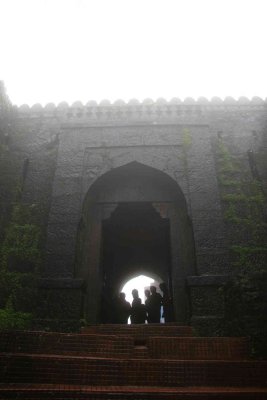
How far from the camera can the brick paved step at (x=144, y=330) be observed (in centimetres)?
532

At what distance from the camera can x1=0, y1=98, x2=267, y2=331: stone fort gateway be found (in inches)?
239

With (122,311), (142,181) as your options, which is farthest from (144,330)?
(142,181)

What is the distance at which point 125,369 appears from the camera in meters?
3.74

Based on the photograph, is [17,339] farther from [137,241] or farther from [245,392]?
[137,241]

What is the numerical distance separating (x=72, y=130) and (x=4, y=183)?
1.79 m

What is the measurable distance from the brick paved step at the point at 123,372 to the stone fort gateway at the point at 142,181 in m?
1.78

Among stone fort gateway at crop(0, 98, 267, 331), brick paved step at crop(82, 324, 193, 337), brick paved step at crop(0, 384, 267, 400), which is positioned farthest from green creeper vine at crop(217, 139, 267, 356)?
brick paved step at crop(0, 384, 267, 400)

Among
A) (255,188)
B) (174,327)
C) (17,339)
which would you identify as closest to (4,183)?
(17,339)

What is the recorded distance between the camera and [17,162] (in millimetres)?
7438

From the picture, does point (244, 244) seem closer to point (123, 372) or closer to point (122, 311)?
point (122, 311)

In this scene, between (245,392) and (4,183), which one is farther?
(4,183)

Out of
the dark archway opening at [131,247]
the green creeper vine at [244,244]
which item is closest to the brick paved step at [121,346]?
the green creeper vine at [244,244]

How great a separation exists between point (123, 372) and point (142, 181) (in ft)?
14.6

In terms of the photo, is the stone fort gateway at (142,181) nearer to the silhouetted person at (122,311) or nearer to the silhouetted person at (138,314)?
the silhouetted person at (122,311)
